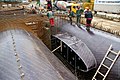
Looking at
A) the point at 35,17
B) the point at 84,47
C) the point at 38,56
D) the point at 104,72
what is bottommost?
the point at 104,72

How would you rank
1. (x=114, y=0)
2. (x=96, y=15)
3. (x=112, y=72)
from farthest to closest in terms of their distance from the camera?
(x=96, y=15) < (x=114, y=0) < (x=112, y=72)

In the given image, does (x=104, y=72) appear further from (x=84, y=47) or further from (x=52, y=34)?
(x=52, y=34)

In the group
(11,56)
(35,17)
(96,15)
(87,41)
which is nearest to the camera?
(11,56)

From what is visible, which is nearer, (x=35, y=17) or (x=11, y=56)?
A: (x=11, y=56)

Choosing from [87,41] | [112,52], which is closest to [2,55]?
[112,52]

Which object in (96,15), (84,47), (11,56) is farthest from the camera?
(96,15)

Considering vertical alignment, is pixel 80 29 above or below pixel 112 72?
above

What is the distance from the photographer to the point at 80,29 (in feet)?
35.7

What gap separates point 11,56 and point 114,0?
18.4 meters

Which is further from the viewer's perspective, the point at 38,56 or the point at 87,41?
the point at 87,41

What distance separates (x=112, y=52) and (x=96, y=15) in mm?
17437

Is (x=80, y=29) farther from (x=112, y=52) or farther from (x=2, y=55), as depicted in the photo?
(x=2, y=55)

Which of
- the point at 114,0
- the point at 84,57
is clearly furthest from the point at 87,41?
the point at 114,0

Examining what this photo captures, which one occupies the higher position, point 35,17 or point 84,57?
point 35,17
